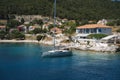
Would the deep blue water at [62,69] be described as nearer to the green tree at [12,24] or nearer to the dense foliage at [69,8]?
the green tree at [12,24]

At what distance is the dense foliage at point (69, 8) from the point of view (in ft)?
463

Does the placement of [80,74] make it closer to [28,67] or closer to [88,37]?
[28,67]

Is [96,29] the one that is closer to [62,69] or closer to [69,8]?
[62,69]

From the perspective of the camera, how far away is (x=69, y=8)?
502ft

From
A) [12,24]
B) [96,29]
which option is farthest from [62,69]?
[12,24]

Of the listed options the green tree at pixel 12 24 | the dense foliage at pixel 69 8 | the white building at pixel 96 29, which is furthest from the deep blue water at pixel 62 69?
the dense foliage at pixel 69 8

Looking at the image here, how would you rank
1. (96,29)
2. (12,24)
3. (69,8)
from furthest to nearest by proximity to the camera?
1. (69,8)
2. (12,24)
3. (96,29)

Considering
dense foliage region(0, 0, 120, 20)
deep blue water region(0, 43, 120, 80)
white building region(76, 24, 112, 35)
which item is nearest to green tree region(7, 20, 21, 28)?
dense foliage region(0, 0, 120, 20)

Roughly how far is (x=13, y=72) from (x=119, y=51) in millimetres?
29425

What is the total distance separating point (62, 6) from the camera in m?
157

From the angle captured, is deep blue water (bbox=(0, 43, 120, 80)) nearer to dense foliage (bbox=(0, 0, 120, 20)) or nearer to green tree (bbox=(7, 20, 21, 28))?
green tree (bbox=(7, 20, 21, 28))

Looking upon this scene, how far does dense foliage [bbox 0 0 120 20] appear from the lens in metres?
141

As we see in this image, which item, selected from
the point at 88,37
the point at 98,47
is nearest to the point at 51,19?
the point at 88,37

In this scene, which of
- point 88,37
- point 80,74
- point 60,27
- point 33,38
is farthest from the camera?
point 60,27
